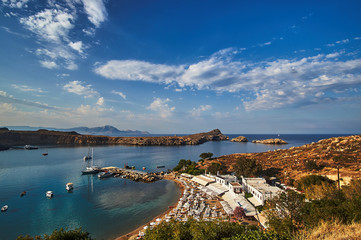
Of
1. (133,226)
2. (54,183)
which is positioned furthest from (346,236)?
(54,183)

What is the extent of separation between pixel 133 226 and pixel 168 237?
16189 millimetres

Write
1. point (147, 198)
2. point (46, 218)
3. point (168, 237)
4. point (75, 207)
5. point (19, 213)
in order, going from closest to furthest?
point (168, 237) → point (46, 218) → point (19, 213) → point (75, 207) → point (147, 198)

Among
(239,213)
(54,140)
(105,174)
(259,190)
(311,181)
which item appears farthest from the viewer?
(54,140)

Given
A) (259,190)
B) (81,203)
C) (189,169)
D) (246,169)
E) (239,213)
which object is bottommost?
(81,203)

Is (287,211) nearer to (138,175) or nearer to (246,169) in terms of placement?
(246,169)

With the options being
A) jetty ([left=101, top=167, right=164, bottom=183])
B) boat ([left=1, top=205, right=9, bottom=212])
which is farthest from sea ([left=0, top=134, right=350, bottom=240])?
jetty ([left=101, top=167, right=164, bottom=183])

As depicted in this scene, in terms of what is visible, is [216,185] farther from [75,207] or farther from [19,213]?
[19,213]

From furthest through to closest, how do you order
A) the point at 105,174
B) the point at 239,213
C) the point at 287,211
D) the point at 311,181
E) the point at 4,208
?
the point at 105,174
the point at 4,208
the point at 311,181
the point at 239,213
the point at 287,211

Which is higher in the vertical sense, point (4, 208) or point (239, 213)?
point (239, 213)

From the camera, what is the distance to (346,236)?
939cm

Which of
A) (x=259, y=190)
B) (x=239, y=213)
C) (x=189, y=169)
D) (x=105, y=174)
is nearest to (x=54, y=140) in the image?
(x=105, y=174)

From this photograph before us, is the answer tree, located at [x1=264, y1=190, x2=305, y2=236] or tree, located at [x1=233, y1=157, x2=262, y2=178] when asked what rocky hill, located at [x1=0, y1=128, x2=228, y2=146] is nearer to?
tree, located at [x1=233, y1=157, x2=262, y2=178]

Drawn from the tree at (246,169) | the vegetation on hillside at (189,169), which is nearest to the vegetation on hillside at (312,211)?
the tree at (246,169)

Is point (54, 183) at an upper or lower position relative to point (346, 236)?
lower
